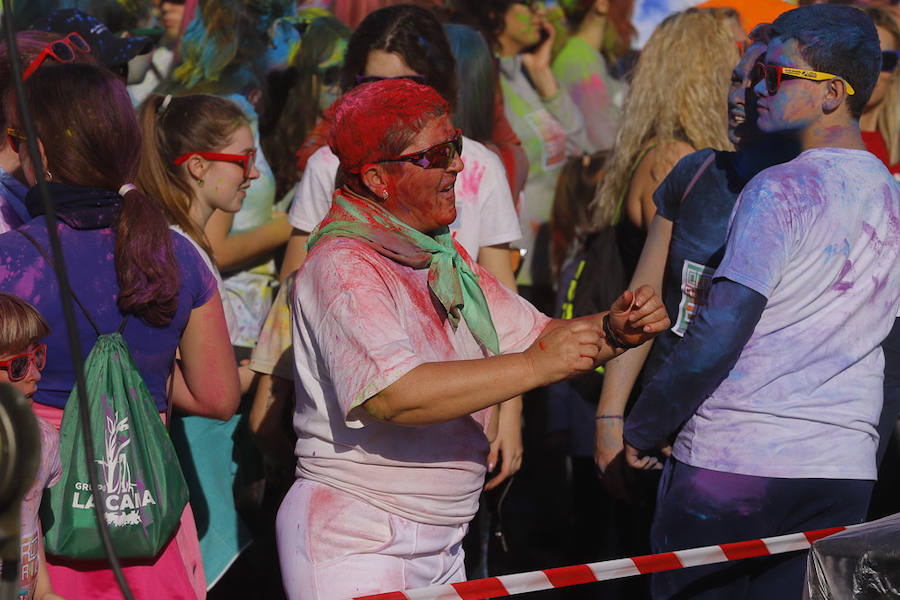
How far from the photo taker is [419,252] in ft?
8.31

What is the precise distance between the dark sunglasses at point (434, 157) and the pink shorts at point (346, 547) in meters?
0.77

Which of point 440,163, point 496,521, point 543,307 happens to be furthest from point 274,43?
point 440,163

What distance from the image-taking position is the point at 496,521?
3797mm

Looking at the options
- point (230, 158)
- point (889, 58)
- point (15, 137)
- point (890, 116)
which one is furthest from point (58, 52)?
point (890, 116)

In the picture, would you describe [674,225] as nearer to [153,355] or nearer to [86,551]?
[153,355]

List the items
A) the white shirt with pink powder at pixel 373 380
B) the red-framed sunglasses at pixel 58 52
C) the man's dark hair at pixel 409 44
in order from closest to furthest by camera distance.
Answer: the white shirt with pink powder at pixel 373 380 → the red-framed sunglasses at pixel 58 52 → the man's dark hair at pixel 409 44

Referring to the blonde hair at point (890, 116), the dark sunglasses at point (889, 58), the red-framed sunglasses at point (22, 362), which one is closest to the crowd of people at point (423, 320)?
the red-framed sunglasses at point (22, 362)

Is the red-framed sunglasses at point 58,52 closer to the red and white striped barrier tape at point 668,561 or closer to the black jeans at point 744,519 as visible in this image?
the red and white striped barrier tape at point 668,561

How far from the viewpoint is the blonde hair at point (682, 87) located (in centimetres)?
388

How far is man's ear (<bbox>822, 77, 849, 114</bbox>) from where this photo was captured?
2.86m

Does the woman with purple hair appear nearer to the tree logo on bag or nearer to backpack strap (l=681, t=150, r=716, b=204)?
the tree logo on bag

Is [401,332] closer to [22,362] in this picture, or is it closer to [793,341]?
[22,362]

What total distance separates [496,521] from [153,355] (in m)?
1.48

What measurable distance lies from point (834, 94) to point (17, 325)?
2.08 meters
